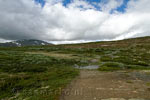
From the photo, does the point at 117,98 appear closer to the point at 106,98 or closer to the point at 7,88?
the point at 106,98

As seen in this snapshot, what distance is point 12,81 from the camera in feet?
43.4

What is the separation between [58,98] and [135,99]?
6029 mm

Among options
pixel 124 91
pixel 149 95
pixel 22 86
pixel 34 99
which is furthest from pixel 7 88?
pixel 149 95

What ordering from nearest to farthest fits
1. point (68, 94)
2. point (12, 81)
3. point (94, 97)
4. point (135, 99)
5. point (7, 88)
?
point (135, 99) → point (94, 97) → point (68, 94) → point (7, 88) → point (12, 81)

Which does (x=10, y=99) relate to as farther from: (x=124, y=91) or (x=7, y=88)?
(x=124, y=91)

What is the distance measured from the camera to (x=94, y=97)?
830 cm

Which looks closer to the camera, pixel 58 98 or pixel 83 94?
pixel 58 98

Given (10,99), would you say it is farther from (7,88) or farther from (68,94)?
(68,94)

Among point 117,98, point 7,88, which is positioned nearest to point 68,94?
point 117,98

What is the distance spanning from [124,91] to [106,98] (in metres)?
2.39

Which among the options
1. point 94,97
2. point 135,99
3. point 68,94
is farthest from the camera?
point 68,94

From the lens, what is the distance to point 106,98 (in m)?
8.11

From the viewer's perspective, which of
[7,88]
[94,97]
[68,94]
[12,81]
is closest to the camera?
[94,97]

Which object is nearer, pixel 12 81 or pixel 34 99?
pixel 34 99
